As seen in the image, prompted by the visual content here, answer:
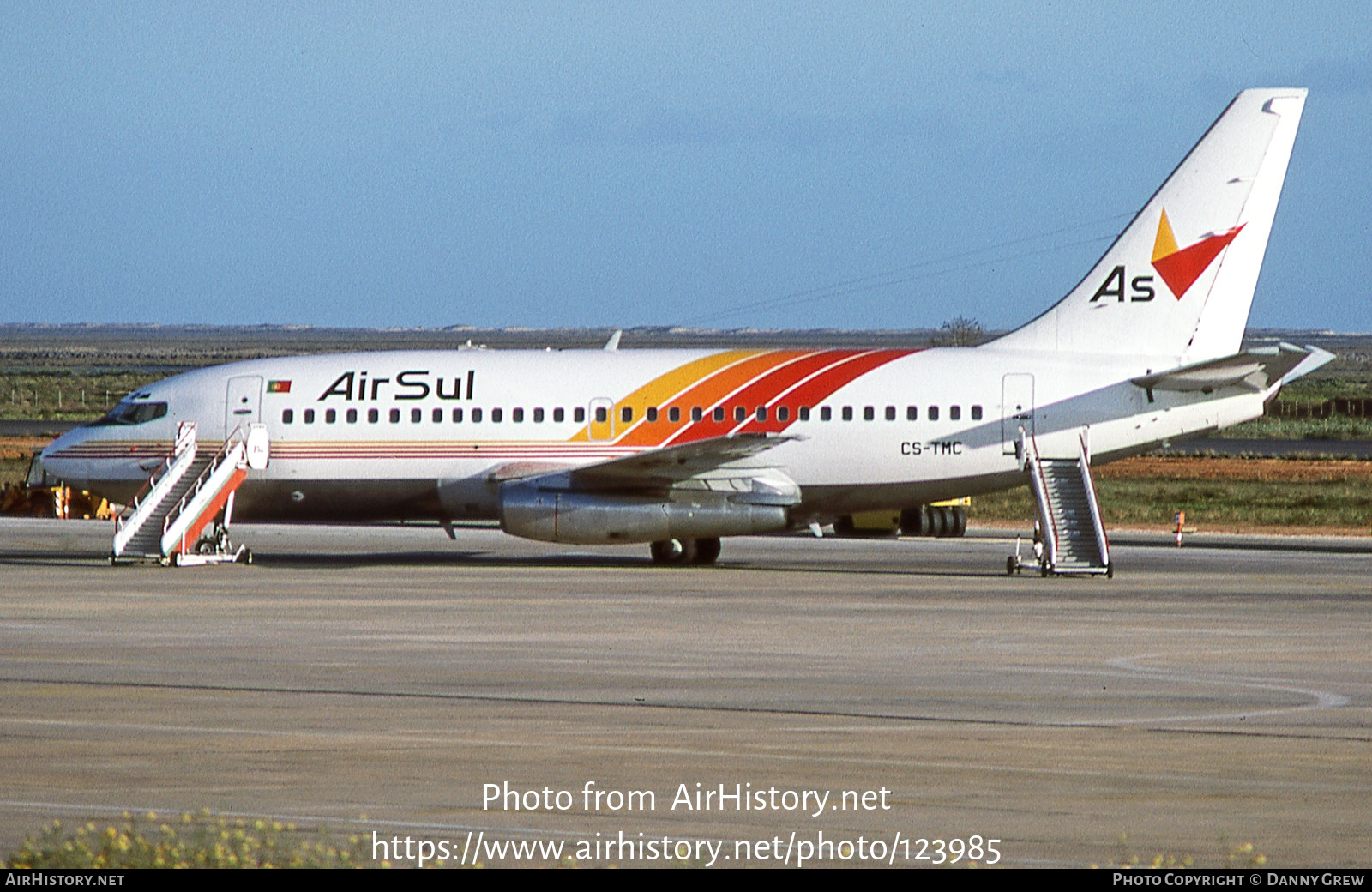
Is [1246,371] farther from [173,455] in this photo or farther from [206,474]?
[173,455]

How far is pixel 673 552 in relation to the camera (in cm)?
3728

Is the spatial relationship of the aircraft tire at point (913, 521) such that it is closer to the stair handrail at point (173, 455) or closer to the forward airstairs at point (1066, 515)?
the forward airstairs at point (1066, 515)

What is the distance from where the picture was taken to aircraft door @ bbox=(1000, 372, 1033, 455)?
3581cm

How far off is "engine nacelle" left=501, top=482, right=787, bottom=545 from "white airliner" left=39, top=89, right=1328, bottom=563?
0.04 m

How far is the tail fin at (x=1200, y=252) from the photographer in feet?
117

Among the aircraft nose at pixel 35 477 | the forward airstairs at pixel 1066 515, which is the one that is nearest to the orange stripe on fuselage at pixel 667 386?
the forward airstairs at pixel 1066 515

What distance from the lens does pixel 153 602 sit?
28391 mm

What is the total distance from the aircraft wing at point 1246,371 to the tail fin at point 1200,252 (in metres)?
1.07

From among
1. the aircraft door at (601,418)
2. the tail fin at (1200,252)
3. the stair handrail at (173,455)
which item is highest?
the tail fin at (1200,252)

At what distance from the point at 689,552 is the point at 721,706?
19162mm

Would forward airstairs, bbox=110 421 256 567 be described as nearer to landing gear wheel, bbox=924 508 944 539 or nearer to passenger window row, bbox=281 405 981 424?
passenger window row, bbox=281 405 981 424

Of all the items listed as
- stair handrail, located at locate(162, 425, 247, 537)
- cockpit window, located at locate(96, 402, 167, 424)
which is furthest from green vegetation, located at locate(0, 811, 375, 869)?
cockpit window, located at locate(96, 402, 167, 424)

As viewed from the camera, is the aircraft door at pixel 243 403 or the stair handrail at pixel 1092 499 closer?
the stair handrail at pixel 1092 499

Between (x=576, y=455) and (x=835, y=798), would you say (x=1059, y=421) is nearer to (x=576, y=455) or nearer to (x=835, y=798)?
(x=576, y=455)
